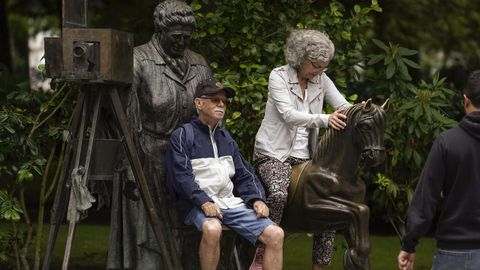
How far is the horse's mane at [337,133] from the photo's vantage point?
334 inches

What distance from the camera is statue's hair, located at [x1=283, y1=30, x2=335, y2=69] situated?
28.1 ft

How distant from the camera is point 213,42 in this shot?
35.1ft

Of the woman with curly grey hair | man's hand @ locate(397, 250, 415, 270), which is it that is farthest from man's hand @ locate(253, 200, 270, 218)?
man's hand @ locate(397, 250, 415, 270)

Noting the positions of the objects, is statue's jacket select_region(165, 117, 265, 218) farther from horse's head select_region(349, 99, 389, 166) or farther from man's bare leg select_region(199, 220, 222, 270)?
horse's head select_region(349, 99, 389, 166)

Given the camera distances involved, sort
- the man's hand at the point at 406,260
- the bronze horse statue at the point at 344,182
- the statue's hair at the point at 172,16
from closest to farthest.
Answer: the man's hand at the point at 406,260
the statue's hair at the point at 172,16
the bronze horse statue at the point at 344,182

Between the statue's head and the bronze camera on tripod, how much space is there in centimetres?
59

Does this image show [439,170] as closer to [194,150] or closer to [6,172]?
[194,150]

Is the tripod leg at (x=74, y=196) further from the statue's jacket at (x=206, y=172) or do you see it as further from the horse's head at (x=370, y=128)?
the horse's head at (x=370, y=128)

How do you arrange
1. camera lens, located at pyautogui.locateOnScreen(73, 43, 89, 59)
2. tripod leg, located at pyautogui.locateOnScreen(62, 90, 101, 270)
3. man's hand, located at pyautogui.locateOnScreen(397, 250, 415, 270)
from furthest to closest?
1. camera lens, located at pyautogui.locateOnScreen(73, 43, 89, 59)
2. tripod leg, located at pyautogui.locateOnScreen(62, 90, 101, 270)
3. man's hand, located at pyautogui.locateOnScreen(397, 250, 415, 270)

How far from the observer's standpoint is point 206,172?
320 inches

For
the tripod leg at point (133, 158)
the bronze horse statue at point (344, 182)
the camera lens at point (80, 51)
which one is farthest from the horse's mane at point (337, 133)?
the camera lens at point (80, 51)

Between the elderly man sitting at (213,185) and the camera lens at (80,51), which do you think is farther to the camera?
the elderly man sitting at (213,185)

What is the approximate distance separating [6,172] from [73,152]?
2700mm

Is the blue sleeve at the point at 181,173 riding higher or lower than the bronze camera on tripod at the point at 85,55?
lower
